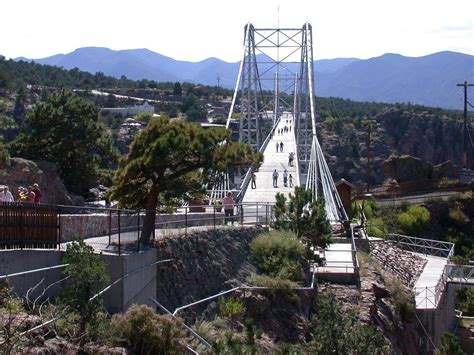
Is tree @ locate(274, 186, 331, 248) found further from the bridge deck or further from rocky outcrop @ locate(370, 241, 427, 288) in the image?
the bridge deck

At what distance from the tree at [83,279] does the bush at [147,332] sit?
0.59 metres

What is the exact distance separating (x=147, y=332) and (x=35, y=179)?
19.2m

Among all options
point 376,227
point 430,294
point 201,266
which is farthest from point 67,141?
point 376,227

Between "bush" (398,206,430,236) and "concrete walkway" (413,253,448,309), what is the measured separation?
57.9 feet

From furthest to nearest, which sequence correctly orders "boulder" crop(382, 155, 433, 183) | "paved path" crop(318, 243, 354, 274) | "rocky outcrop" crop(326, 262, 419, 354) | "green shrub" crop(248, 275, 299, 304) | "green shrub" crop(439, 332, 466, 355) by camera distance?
1. "boulder" crop(382, 155, 433, 183)
2. "paved path" crop(318, 243, 354, 274)
3. "rocky outcrop" crop(326, 262, 419, 354)
4. "green shrub" crop(248, 275, 299, 304)
5. "green shrub" crop(439, 332, 466, 355)

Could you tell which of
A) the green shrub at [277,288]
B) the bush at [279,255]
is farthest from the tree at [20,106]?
the green shrub at [277,288]

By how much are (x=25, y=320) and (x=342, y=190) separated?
37.9 meters

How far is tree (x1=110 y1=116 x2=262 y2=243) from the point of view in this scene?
21391mm

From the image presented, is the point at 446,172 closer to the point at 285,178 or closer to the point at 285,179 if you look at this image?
the point at 285,178

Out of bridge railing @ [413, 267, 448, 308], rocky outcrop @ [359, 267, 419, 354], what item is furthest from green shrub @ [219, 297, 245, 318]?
bridge railing @ [413, 267, 448, 308]

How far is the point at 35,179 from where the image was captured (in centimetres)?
3347

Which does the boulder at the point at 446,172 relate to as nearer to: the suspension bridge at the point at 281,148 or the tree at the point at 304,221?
the suspension bridge at the point at 281,148

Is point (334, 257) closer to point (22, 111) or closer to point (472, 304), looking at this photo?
point (472, 304)

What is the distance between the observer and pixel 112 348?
14.3m
